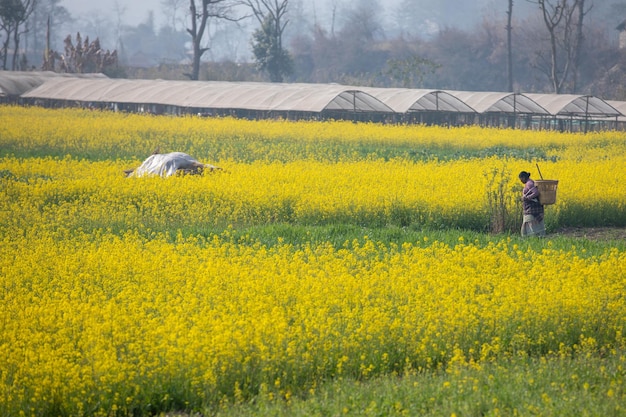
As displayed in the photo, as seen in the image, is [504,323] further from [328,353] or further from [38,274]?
[38,274]

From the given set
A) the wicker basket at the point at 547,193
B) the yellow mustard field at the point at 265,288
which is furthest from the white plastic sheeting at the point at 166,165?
the wicker basket at the point at 547,193

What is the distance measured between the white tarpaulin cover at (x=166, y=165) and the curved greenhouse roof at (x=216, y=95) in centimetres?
1864

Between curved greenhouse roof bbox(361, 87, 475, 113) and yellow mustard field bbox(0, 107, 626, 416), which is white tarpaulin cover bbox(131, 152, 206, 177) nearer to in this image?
yellow mustard field bbox(0, 107, 626, 416)

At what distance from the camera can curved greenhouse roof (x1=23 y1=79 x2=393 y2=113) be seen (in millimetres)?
42219

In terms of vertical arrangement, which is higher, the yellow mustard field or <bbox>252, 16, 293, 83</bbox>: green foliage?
<bbox>252, 16, 293, 83</bbox>: green foliage

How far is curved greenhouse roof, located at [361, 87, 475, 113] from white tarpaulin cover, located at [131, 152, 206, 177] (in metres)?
22.4

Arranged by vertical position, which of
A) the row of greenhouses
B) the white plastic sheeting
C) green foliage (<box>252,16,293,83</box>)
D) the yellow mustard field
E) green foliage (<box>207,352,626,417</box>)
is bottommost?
green foliage (<box>207,352,626,417</box>)

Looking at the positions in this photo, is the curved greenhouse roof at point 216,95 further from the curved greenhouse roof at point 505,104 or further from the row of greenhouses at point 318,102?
the curved greenhouse roof at point 505,104

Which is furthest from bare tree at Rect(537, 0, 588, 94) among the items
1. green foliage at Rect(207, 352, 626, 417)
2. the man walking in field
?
green foliage at Rect(207, 352, 626, 417)

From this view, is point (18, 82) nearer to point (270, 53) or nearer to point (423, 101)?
point (270, 53)

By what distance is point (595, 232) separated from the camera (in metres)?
17.6

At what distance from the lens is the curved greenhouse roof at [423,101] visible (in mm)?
44000

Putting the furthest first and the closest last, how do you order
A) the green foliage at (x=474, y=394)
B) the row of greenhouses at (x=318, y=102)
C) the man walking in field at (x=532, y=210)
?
the row of greenhouses at (x=318, y=102)
the man walking in field at (x=532, y=210)
the green foliage at (x=474, y=394)

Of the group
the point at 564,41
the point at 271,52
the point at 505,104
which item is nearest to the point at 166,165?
Answer: the point at 505,104
